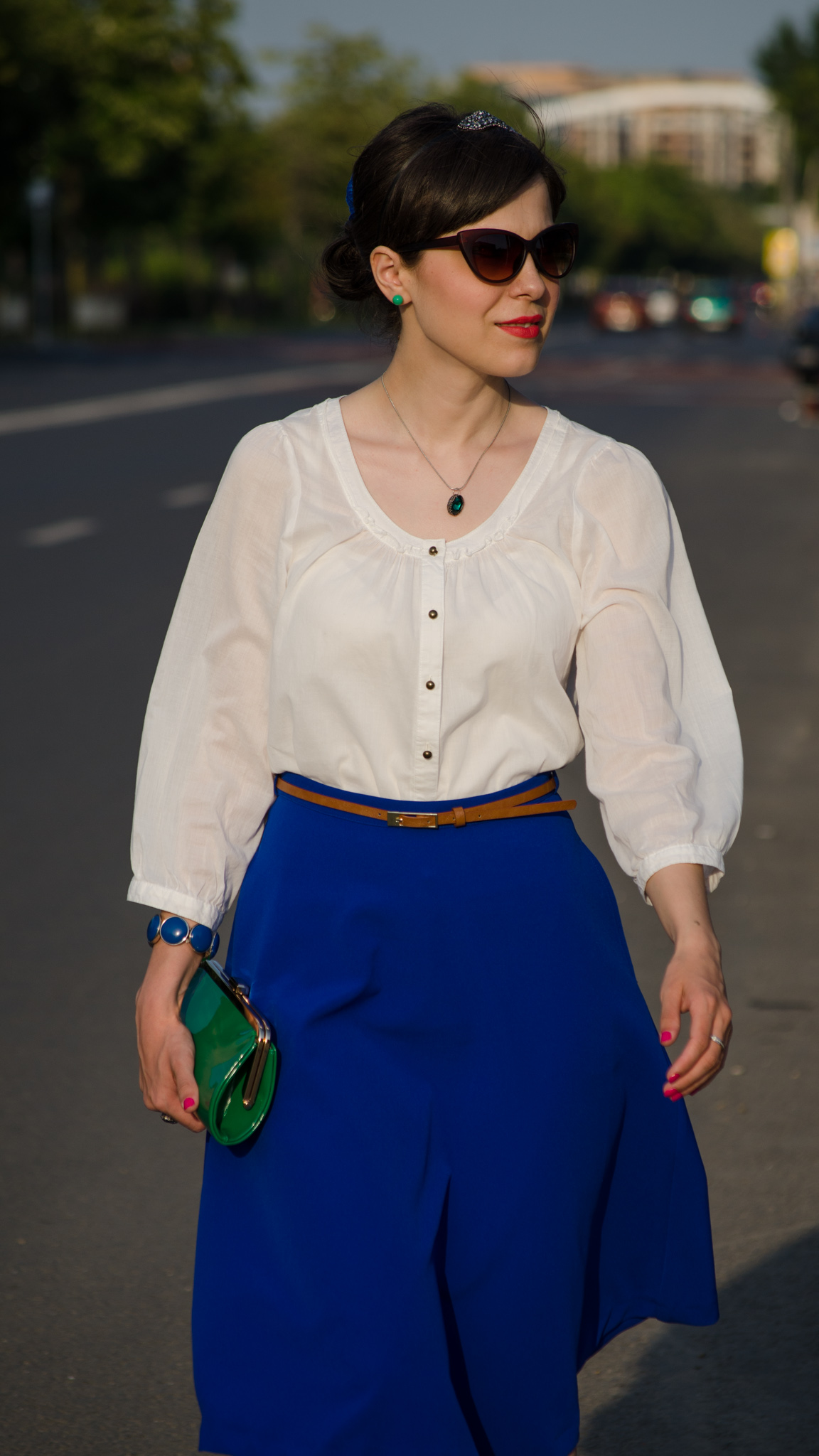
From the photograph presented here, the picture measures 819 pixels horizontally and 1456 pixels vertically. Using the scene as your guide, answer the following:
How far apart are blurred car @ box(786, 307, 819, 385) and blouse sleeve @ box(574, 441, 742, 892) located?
25534 millimetres

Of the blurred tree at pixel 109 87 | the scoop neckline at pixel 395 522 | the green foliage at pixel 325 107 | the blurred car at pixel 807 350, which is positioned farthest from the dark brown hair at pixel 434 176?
the green foliage at pixel 325 107

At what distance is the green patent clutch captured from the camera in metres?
2.12

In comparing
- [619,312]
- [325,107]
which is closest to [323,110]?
[325,107]

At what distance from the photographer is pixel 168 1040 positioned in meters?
2.19

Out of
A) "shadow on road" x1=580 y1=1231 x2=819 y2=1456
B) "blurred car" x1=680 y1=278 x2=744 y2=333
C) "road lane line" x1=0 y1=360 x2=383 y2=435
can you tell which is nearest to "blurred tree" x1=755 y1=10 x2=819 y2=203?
"blurred car" x1=680 y1=278 x2=744 y2=333

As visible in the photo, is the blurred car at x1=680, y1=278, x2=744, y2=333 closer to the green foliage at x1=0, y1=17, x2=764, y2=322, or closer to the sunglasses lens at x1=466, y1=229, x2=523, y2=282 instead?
the green foliage at x1=0, y1=17, x2=764, y2=322

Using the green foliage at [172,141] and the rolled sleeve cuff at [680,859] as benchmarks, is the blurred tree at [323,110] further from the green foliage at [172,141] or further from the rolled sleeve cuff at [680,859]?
the rolled sleeve cuff at [680,859]

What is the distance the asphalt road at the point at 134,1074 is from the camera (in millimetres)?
3055

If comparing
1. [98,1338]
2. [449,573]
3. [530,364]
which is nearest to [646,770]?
[449,573]

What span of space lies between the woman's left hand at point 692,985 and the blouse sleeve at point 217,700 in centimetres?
50

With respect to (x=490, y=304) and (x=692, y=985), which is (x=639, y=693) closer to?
(x=692, y=985)

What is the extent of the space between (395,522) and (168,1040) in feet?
2.09

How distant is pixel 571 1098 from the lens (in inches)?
85.7

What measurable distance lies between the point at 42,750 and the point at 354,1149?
5374 millimetres
